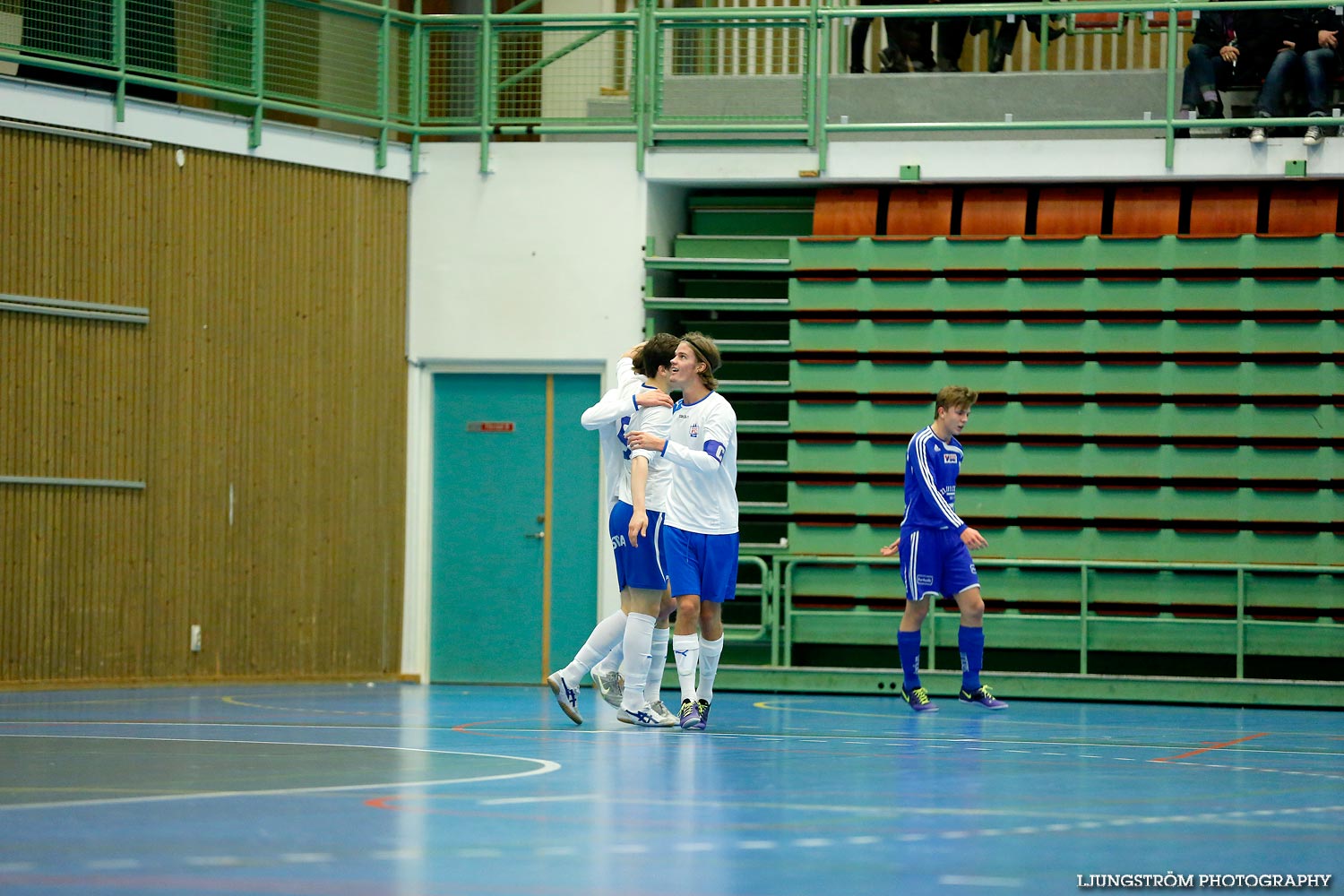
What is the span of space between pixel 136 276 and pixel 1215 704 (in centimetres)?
852

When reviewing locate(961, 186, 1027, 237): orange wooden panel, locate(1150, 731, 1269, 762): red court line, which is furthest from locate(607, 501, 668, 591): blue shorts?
locate(961, 186, 1027, 237): orange wooden panel

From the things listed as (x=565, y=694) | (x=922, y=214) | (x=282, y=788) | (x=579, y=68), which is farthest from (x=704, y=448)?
(x=579, y=68)

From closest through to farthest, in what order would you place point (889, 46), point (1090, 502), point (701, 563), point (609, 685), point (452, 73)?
point (701, 563) < point (609, 685) < point (1090, 502) < point (889, 46) < point (452, 73)

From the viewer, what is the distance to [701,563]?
8.93 m

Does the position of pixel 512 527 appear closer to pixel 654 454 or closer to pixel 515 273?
pixel 515 273

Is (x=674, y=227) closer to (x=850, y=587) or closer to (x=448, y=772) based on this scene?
(x=850, y=587)

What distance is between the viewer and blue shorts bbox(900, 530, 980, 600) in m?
10.8

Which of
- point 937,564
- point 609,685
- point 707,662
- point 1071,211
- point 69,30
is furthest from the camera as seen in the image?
point 1071,211

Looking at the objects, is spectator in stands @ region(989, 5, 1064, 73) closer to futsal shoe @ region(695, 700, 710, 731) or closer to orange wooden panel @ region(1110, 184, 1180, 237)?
orange wooden panel @ region(1110, 184, 1180, 237)

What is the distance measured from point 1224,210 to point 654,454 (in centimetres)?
630

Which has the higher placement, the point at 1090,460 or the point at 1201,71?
the point at 1201,71

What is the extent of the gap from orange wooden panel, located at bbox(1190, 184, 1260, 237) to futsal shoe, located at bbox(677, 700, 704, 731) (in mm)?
6449

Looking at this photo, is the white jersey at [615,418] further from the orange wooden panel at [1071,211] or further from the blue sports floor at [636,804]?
the orange wooden panel at [1071,211]

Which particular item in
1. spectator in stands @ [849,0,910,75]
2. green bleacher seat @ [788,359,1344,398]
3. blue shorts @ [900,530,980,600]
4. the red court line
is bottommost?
the red court line
